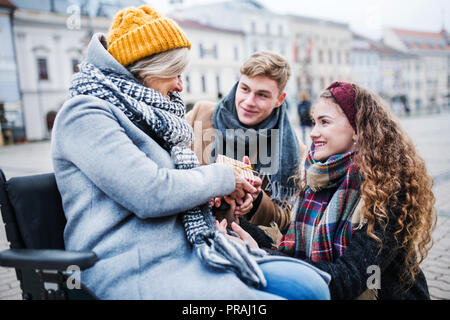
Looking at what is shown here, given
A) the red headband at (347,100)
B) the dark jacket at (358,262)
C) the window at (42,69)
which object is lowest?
the dark jacket at (358,262)

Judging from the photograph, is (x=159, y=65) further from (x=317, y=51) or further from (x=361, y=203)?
(x=317, y=51)

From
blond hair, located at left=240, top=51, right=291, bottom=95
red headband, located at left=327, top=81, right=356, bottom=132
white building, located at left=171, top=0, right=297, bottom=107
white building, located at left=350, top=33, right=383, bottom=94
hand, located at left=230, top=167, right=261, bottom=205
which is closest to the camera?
hand, located at left=230, top=167, right=261, bottom=205

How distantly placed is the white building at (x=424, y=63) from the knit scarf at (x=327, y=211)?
2405 inches

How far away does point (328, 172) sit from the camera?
5.96 ft

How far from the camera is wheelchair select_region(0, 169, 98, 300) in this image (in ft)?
4.27

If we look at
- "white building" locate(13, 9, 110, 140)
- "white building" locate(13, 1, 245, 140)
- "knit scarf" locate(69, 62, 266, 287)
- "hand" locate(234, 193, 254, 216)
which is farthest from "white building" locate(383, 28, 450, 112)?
"knit scarf" locate(69, 62, 266, 287)

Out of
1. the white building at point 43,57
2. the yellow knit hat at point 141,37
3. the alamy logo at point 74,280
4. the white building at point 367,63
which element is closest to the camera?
the alamy logo at point 74,280

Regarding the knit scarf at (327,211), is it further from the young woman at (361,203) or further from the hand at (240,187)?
the hand at (240,187)

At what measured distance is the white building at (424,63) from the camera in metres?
56.3

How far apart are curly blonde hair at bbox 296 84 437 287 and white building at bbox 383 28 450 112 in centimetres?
6093

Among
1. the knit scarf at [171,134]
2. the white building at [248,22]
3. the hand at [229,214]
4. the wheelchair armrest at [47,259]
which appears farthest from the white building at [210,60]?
the wheelchair armrest at [47,259]

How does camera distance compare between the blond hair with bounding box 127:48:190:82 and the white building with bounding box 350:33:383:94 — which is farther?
the white building with bounding box 350:33:383:94

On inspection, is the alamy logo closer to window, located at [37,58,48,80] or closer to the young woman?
the young woman
